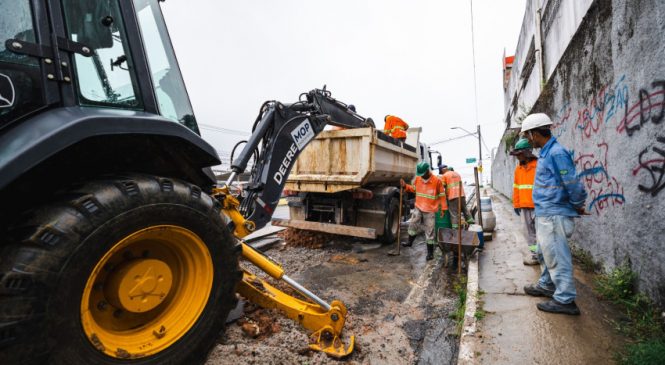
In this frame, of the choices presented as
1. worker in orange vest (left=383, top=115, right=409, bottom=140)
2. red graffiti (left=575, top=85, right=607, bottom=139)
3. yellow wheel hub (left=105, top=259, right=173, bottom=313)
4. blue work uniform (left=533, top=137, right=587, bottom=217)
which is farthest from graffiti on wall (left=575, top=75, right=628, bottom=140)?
yellow wheel hub (left=105, top=259, right=173, bottom=313)

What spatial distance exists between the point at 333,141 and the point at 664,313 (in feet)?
14.2

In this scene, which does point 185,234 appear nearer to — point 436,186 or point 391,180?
point 436,186

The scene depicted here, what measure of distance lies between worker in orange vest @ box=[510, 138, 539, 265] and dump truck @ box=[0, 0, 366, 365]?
10.8 feet

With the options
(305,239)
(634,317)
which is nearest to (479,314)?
(634,317)

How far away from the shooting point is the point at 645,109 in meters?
2.55

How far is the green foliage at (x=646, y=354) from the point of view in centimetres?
189

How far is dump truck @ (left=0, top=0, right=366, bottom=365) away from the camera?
4.54 feet

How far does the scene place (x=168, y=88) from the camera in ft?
7.84

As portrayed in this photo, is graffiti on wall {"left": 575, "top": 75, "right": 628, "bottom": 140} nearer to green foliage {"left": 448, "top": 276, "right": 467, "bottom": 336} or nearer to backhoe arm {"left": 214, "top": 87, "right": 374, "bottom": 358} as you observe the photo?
green foliage {"left": 448, "top": 276, "right": 467, "bottom": 336}

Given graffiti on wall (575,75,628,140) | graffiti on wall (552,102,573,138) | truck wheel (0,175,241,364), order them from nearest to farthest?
truck wheel (0,175,241,364) → graffiti on wall (575,75,628,140) → graffiti on wall (552,102,573,138)

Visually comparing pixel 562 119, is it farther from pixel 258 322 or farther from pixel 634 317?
pixel 258 322

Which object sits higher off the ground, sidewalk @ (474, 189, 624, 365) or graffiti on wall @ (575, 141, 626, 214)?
graffiti on wall @ (575, 141, 626, 214)

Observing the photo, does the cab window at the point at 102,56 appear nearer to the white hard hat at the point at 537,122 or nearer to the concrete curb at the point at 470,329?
the concrete curb at the point at 470,329

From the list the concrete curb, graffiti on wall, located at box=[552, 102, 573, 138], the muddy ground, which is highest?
graffiti on wall, located at box=[552, 102, 573, 138]
